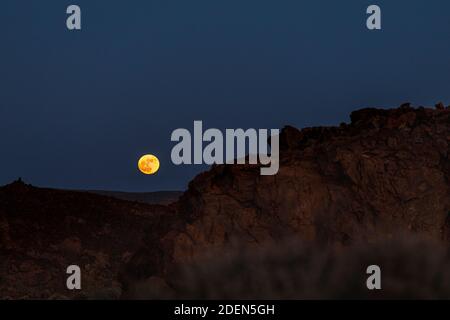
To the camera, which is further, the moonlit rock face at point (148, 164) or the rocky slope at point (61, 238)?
the moonlit rock face at point (148, 164)

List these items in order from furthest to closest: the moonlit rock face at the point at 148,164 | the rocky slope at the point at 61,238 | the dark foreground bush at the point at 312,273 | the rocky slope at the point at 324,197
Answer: the moonlit rock face at the point at 148,164
the rocky slope at the point at 61,238
the rocky slope at the point at 324,197
the dark foreground bush at the point at 312,273

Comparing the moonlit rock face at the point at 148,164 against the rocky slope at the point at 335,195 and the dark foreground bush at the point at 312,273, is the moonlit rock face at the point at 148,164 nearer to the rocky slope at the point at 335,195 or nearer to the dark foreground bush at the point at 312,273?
the rocky slope at the point at 335,195

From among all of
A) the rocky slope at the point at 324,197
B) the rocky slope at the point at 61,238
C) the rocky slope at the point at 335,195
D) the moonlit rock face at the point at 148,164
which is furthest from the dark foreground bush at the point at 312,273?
the moonlit rock face at the point at 148,164

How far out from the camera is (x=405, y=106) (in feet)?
81.3

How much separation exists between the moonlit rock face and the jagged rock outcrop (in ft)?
75.0

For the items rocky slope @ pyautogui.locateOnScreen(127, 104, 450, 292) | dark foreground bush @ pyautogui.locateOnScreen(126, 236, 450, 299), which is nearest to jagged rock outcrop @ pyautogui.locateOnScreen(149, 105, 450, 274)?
rocky slope @ pyautogui.locateOnScreen(127, 104, 450, 292)

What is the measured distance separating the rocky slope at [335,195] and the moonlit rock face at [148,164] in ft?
75.1

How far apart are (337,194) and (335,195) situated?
0.27 ft

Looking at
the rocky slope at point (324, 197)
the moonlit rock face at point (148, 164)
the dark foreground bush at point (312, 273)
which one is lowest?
the dark foreground bush at point (312, 273)

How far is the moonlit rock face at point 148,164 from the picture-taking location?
46.9m

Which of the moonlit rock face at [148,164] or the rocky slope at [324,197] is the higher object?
the moonlit rock face at [148,164]
